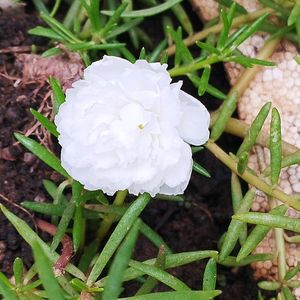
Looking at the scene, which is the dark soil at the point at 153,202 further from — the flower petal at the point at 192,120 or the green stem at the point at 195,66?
the flower petal at the point at 192,120

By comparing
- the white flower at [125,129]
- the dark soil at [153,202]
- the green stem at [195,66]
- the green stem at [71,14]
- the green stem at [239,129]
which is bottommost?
the dark soil at [153,202]

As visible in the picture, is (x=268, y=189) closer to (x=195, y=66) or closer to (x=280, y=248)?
(x=280, y=248)

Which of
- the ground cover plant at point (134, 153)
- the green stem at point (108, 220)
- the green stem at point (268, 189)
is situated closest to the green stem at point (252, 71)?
the ground cover plant at point (134, 153)

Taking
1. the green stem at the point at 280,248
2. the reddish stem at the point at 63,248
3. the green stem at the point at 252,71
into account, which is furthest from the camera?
the green stem at the point at 252,71

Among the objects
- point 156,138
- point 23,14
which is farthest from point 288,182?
point 23,14

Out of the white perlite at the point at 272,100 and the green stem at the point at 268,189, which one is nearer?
the green stem at the point at 268,189

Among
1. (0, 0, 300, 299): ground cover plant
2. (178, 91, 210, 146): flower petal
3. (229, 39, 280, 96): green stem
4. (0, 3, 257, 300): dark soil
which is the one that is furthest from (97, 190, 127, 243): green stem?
(229, 39, 280, 96): green stem

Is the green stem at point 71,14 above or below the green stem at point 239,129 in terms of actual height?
above
